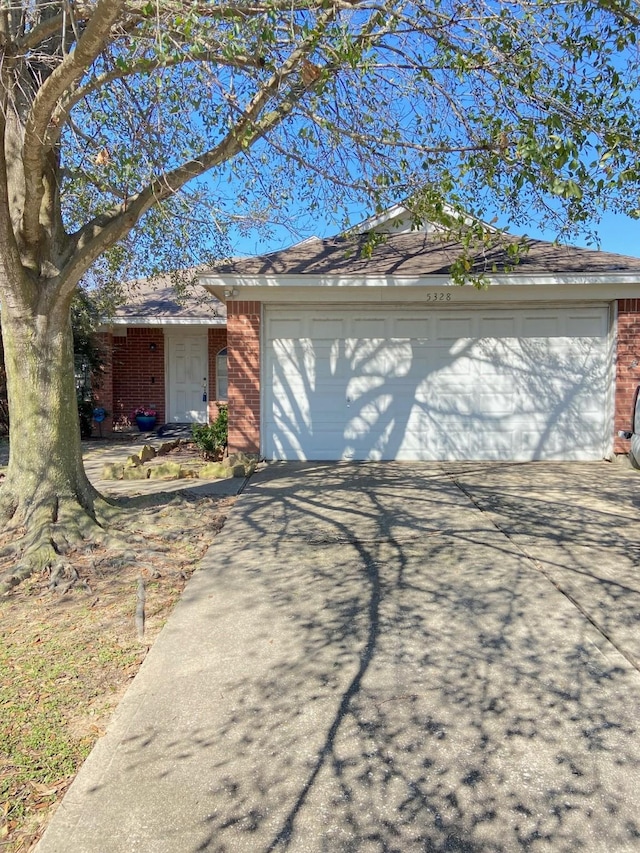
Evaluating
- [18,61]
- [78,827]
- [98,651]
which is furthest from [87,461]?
[78,827]

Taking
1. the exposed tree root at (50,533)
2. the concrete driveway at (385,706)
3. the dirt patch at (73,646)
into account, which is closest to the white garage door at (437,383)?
the dirt patch at (73,646)

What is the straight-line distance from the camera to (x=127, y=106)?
6.21m

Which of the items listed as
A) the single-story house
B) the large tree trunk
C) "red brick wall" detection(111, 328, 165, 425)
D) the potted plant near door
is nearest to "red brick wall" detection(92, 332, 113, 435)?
"red brick wall" detection(111, 328, 165, 425)

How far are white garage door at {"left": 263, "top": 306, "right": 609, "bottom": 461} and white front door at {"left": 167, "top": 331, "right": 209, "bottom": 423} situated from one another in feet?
19.3

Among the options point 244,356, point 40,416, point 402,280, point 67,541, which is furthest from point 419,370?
point 67,541

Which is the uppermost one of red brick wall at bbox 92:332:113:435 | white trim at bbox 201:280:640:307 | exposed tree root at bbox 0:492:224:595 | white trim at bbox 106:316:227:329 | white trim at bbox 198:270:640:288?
white trim at bbox 198:270:640:288

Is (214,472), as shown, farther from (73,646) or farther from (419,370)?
(73,646)

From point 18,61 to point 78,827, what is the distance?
564cm

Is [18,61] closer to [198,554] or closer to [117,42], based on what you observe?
[117,42]

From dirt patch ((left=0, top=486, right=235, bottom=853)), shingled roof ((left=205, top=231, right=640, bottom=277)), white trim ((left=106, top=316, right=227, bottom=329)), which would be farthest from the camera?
white trim ((left=106, top=316, right=227, bottom=329))

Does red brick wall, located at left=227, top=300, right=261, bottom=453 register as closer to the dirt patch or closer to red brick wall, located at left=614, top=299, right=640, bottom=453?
the dirt patch

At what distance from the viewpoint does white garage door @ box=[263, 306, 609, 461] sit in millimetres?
10117

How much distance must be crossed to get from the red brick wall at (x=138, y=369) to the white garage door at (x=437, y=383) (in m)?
6.32

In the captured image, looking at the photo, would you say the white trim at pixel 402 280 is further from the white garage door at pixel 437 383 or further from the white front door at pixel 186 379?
the white front door at pixel 186 379
